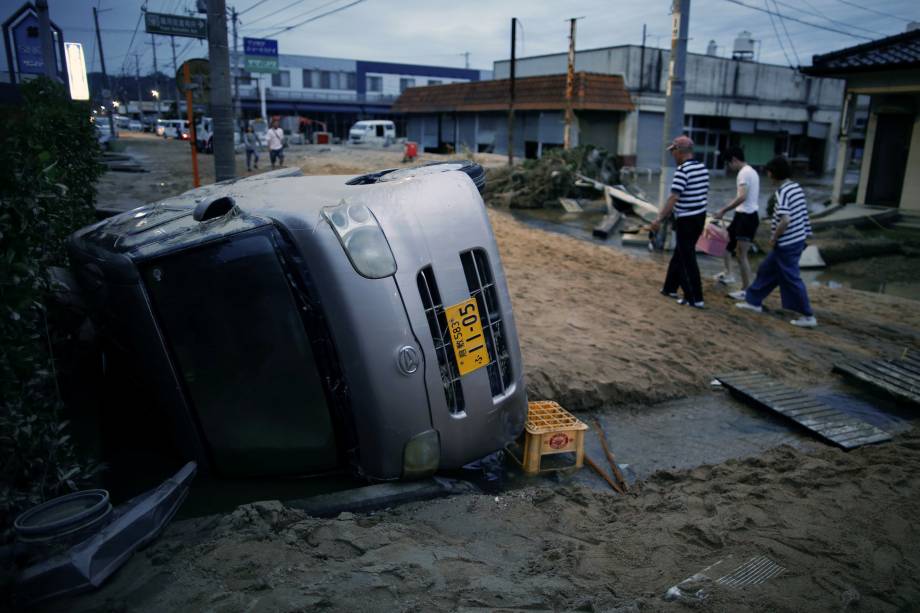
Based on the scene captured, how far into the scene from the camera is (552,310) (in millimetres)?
6750

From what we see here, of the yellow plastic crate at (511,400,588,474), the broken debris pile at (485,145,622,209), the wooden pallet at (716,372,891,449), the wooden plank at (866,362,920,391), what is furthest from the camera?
the broken debris pile at (485,145,622,209)

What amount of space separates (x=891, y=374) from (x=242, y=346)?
5403 millimetres

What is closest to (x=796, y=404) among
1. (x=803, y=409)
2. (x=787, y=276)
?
(x=803, y=409)

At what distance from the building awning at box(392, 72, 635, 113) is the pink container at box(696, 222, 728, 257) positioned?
2163 centimetres

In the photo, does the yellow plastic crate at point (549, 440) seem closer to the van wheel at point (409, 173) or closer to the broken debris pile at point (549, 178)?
the van wheel at point (409, 173)

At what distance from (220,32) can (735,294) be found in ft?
23.8

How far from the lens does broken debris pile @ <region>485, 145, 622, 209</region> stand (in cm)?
1742

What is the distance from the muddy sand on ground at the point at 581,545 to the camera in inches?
92.9

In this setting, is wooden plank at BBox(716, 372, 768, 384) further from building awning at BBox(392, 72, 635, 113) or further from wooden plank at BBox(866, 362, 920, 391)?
building awning at BBox(392, 72, 635, 113)

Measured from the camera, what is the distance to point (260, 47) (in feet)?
120

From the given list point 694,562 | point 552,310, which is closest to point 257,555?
point 694,562

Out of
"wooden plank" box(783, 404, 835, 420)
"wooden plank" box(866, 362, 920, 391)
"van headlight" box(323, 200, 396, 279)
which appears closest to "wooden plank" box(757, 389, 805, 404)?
"wooden plank" box(783, 404, 835, 420)

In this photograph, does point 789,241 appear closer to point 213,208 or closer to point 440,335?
point 440,335

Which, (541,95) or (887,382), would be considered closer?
(887,382)
